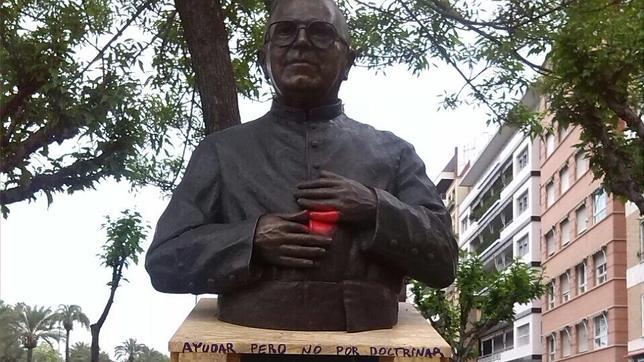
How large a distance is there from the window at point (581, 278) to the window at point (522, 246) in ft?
24.3

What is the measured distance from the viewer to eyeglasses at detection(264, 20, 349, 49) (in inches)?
120

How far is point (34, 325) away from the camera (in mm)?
44562

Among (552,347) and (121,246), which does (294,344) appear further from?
(552,347)

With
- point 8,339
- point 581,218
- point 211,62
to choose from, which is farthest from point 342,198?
point 8,339

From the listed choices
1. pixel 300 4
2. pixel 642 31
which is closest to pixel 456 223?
pixel 642 31

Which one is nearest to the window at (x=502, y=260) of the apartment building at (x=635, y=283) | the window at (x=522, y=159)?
the window at (x=522, y=159)

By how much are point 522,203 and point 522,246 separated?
79.5 inches

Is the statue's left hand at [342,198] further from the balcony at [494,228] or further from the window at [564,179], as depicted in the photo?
the balcony at [494,228]

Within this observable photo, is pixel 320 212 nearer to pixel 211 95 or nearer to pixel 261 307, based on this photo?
pixel 261 307

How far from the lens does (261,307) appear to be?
9.23 ft

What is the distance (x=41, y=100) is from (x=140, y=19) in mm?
1242

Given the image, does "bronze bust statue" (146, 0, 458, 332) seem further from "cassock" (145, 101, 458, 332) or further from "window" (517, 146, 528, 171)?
"window" (517, 146, 528, 171)

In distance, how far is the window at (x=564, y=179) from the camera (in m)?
34.7

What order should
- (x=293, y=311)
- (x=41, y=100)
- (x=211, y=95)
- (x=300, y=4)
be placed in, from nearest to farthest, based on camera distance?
(x=293, y=311) → (x=300, y=4) → (x=211, y=95) → (x=41, y=100)
